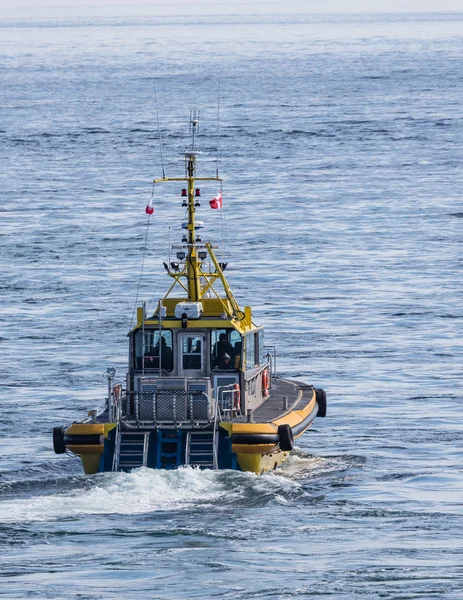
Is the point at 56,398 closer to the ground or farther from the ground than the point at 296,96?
closer to the ground

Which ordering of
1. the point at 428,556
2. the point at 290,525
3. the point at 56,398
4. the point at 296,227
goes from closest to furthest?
the point at 428,556, the point at 290,525, the point at 56,398, the point at 296,227

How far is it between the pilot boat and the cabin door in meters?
0.02

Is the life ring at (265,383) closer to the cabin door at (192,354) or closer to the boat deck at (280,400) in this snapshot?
the boat deck at (280,400)

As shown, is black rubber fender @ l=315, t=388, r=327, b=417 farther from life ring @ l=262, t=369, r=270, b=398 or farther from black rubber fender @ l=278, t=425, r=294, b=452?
black rubber fender @ l=278, t=425, r=294, b=452

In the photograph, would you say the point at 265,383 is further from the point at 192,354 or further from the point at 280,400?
the point at 192,354

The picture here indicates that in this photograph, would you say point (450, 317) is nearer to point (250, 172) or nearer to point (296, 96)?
point (250, 172)

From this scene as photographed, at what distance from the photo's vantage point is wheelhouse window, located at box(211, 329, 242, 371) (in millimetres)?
30016

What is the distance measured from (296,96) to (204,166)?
4114cm

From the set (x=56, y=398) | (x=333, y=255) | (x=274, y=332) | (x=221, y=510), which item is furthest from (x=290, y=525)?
(x=333, y=255)

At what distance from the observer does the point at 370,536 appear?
26.1 m

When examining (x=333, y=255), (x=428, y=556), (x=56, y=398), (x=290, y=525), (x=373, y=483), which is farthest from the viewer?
(x=333, y=255)

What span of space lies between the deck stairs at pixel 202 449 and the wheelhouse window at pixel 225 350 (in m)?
1.82

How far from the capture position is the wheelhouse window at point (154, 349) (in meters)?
30.0

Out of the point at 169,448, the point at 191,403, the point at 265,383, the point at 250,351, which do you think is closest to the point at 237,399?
the point at 191,403
